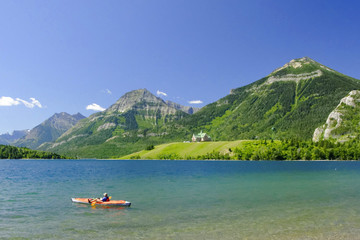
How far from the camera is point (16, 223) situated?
28.2 meters

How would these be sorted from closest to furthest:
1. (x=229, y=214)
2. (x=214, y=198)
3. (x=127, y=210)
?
(x=229, y=214) → (x=127, y=210) → (x=214, y=198)

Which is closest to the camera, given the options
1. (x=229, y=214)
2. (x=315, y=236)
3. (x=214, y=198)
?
(x=315, y=236)

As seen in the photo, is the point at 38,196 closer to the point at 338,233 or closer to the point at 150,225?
the point at 150,225

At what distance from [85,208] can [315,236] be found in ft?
95.2

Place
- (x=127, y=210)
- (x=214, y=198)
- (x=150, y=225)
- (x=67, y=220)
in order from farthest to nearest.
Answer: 1. (x=214, y=198)
2. (x=127, y=210)
3. (x=67, y=220)
4. (x=150, y=225)

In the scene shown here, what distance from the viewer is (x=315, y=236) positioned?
22.7 metres

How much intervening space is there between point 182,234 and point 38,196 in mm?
35699

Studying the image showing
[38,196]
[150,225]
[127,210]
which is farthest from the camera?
[38,196]

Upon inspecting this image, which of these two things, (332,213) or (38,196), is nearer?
(332,213)

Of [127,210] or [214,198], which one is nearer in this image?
[127,210]

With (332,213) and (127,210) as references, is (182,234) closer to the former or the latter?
(127,210)

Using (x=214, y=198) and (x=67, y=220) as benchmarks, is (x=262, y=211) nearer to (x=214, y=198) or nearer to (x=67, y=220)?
(x=214, y=198)

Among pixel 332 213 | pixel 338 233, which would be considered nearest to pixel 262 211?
pixel 332 213

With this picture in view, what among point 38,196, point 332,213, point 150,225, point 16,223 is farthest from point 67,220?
point 332,213
